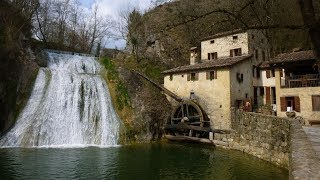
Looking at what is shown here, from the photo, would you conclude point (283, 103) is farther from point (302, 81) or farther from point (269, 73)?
point (269, 73)

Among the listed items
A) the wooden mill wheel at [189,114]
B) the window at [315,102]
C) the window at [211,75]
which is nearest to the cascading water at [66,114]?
the wooden mill wheel at [189,114]

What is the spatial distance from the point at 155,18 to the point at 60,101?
28.1 m

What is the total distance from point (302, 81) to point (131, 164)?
1587cm

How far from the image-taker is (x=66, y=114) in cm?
2908

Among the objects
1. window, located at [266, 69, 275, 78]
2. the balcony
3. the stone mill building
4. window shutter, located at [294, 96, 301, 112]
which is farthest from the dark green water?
window, located at [266, 69, 275, 78]

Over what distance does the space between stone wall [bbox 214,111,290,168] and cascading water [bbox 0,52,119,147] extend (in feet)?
35.7

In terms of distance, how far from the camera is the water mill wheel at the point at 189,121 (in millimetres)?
30391

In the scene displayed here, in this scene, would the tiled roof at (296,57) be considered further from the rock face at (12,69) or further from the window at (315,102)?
the rock face at (12,69)

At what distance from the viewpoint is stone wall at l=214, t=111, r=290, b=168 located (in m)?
19.8

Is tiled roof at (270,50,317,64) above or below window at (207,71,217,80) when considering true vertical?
above

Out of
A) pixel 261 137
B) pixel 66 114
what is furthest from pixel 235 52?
pixel 66 114

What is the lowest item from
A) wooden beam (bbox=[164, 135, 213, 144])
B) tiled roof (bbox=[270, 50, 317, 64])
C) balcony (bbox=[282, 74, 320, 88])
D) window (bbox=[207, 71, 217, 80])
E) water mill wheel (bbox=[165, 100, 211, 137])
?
wooden beam (bbox=[164, 135, 213, 144])

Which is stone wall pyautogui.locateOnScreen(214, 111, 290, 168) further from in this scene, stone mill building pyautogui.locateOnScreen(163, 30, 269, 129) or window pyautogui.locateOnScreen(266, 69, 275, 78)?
window pyautogui.locateOnScreen(266, 69, 275, 78)

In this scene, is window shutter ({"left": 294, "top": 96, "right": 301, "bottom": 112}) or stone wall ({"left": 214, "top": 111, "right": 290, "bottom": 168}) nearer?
stone wall ({"left": 214, "top": 111, "right": 290, "bottom": 168})
